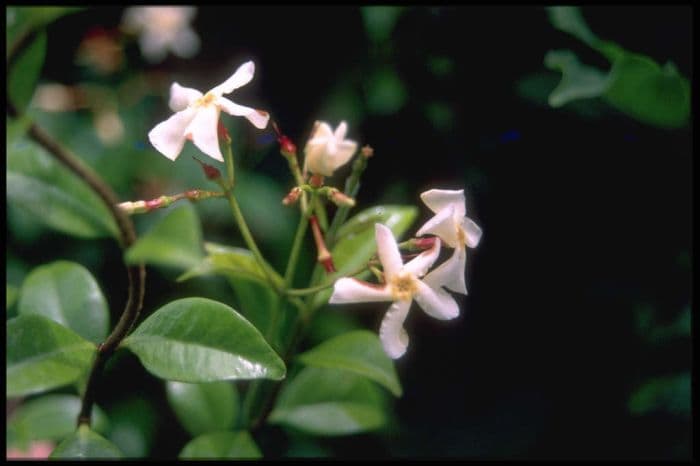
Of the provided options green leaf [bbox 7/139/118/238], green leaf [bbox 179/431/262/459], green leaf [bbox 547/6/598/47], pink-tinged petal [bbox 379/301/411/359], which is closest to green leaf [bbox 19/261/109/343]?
green leaf [bbox 7/139/118/238]

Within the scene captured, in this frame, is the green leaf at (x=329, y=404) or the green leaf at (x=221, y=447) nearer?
the green leaf at (x=221, y=447)

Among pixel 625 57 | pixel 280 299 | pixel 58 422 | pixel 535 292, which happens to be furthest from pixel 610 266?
pixel 58 422

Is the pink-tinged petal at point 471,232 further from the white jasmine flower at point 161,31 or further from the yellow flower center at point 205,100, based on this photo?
the white jasmine flower at point 161,31

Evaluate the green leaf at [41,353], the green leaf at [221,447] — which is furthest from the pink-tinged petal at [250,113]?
the green leaf at [221,447]

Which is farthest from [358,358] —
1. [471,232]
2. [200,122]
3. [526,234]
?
[526,234]

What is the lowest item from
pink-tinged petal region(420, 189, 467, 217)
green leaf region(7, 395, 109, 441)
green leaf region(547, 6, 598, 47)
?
green leaf region(7, 395, 109, 441)

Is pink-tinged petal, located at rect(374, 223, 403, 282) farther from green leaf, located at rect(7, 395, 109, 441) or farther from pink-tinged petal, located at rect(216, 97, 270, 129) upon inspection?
green leaf, located at rect(7, 395, 109, 441)

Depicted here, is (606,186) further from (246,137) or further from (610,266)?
(246,137)

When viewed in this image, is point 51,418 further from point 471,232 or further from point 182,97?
point 471,232
